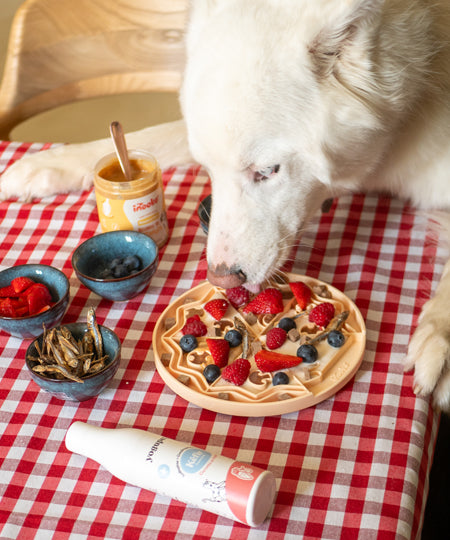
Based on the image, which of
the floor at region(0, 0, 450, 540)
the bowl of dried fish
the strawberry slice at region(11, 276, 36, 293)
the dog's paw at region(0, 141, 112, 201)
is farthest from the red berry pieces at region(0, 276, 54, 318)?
the floor at region(0, 0, 450, 540)

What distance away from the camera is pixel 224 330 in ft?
4.00

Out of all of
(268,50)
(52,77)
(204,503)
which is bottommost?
(52,77)

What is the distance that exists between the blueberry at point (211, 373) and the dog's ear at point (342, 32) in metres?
0.56

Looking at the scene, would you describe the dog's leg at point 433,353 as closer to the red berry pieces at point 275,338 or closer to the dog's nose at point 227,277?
the red berry pieces at point 275,338

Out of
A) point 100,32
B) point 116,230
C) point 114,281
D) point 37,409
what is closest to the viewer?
point 37,409

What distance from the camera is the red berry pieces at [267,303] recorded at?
1.24 meters

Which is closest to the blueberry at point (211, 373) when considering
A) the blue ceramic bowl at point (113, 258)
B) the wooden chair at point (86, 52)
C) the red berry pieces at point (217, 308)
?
the red berry pieces at point (217, 308)

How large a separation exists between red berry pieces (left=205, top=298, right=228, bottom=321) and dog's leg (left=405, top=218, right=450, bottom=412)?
34 cm

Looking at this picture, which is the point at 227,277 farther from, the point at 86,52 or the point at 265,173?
the point at 86,52

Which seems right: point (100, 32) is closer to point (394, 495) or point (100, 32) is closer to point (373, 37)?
point (373, 37)

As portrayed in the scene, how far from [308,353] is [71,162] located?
0.88m

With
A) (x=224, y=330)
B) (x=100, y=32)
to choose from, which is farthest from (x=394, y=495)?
(x=100, y=32)

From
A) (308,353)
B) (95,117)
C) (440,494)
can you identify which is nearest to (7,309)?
(308,353)

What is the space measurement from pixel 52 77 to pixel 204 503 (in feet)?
5.66
